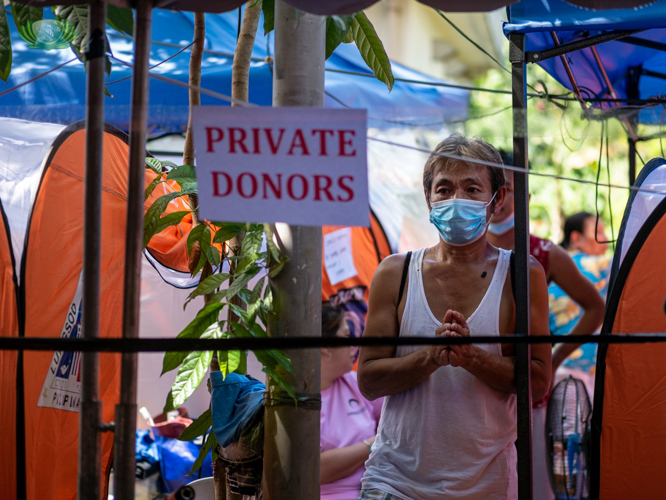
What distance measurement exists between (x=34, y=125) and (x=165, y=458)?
5.70 ft

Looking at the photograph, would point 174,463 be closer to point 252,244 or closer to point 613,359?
point 252,244

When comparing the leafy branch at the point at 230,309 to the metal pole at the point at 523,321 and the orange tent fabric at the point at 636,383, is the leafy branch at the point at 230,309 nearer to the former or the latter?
the metal pole at the point at 523,321

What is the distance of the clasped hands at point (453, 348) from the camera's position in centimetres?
150

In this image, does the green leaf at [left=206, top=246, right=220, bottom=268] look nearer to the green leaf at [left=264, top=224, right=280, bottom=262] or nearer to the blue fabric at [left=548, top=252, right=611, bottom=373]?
the green leaf at [left=264, top=224, right=280, bottom=262]

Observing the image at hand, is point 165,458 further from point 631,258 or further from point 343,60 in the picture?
point 343,60

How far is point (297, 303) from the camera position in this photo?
58.6 inches

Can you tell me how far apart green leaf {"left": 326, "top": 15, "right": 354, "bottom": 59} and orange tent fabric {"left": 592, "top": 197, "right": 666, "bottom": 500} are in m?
1.07

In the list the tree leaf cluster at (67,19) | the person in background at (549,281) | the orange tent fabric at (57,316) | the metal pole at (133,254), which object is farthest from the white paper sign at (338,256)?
the metal pole at (133,254)

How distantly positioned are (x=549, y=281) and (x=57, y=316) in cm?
204

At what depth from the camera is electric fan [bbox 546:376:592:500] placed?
2457 millimetres

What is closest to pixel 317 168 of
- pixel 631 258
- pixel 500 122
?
pixel 500 122

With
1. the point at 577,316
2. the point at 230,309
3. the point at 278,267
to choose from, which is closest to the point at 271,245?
the point at 278,267

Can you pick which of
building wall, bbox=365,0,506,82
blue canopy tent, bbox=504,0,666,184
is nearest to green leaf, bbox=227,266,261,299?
blue canopy tent, bbox=504,0,666,184

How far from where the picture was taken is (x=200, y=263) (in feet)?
6.14
